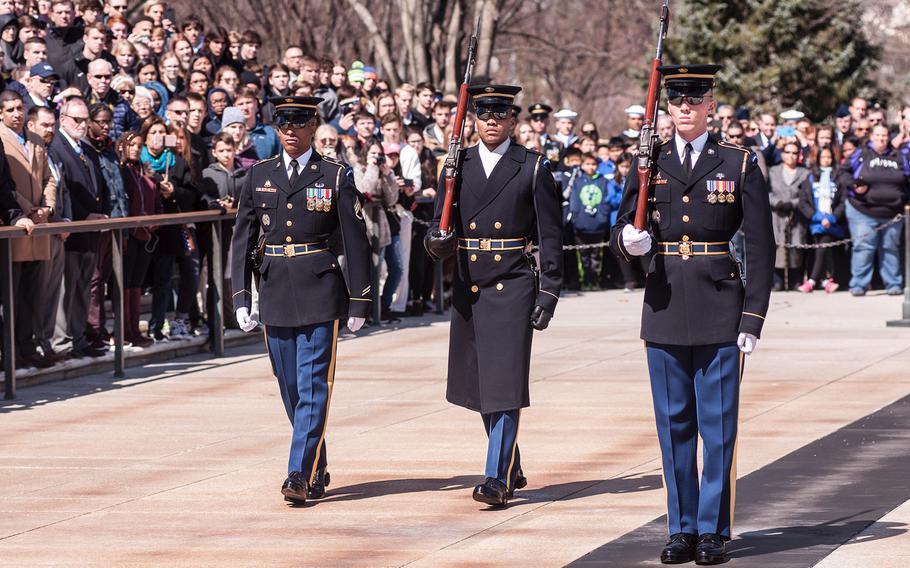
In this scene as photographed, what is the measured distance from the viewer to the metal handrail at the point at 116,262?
1286 centimetres

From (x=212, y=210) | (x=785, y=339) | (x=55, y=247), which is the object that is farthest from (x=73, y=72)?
(x=785, y=339)

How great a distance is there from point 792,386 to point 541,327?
4.92 metres

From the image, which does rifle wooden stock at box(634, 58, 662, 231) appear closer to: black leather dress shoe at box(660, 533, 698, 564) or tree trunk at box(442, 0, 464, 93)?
black leather dress shoe at box(660, 533, 698, 564)

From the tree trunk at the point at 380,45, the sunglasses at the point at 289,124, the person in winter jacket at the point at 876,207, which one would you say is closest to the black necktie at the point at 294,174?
the sunglasses at the point at 289,124

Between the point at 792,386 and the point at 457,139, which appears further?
the point at 792,386

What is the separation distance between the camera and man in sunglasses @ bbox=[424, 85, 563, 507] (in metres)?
9.11

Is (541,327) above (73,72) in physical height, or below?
below

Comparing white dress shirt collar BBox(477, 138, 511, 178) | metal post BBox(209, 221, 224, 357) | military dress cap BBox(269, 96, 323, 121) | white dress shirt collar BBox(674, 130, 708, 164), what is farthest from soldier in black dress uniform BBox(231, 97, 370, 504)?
metal post BBox(209, 221, 224, 357)

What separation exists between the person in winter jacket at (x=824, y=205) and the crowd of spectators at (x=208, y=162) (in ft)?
0.07

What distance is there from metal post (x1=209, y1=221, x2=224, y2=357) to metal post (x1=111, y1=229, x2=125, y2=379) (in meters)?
1.41

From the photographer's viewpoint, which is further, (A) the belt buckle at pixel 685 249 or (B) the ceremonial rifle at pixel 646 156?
(A) the belt buckle at pixel 685 249

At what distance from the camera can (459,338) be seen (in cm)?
936

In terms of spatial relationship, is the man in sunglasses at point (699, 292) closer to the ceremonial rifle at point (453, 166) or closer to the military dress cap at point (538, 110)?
the ceremonial rifle at point (453, 166)

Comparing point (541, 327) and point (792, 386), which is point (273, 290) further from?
point (792, 386)
